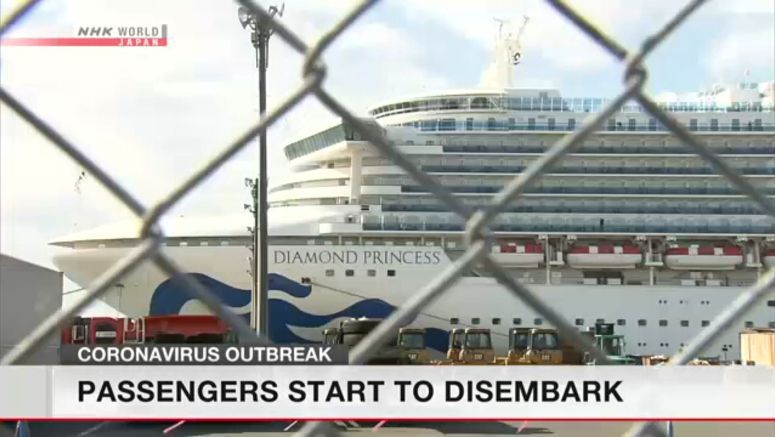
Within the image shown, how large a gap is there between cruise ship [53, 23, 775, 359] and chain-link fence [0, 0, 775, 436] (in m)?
16.0

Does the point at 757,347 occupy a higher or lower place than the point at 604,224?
lower

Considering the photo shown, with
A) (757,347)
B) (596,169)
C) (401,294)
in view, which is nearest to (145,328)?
(757,347)

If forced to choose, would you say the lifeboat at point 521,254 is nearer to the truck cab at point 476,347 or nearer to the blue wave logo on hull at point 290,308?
the blue wave logo on hull at point 290,308

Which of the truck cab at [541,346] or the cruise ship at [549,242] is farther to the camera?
the cruise ship at [549,242]

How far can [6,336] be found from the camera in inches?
211

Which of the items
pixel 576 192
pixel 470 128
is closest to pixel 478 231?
pixel 576 192

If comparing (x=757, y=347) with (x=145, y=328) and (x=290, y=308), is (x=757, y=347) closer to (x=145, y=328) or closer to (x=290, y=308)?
(x=145, y=328)

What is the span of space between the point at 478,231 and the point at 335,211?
17.4 meters

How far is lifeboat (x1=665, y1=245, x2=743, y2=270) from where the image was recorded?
17.6m

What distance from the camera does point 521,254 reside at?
17312 mm

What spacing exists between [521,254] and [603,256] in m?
1.60

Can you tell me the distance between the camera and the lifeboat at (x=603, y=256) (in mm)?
17609

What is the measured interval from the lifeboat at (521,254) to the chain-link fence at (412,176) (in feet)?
54.0

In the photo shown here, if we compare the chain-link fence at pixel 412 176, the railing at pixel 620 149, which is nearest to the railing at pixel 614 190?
the railing at pixel 620 149
